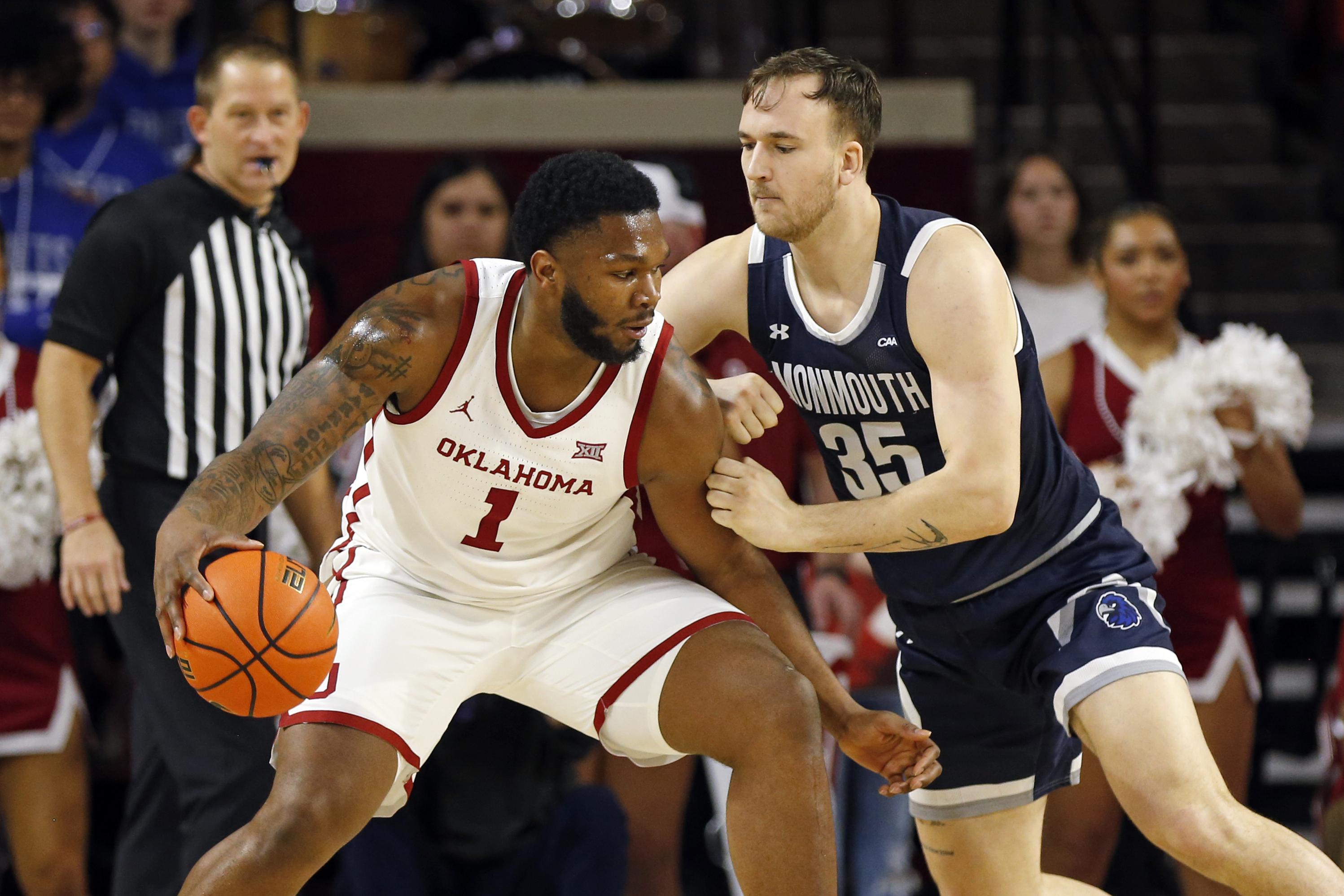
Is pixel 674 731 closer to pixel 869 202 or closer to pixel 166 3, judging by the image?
pixel 869 202

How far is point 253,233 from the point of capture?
13.2ft

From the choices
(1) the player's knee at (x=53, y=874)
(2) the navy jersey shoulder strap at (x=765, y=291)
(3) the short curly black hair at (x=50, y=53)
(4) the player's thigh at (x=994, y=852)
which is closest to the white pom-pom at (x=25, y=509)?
(1) the player's knee at (x=53, y=874)

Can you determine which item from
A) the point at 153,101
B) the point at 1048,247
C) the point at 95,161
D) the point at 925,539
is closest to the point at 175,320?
the point at 95,161

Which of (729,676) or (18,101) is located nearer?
(729,676)

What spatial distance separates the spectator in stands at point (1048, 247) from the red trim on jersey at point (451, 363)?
8.88ft

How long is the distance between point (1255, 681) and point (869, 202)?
2124mm

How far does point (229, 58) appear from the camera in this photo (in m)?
3.99

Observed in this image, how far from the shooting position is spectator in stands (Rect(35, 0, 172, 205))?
5.26 meters

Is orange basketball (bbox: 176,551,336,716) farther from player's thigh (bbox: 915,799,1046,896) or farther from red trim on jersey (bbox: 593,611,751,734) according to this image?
player's thigh (bbox: 915,799,1046,896)

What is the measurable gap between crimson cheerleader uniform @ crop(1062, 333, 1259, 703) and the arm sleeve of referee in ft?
8.60

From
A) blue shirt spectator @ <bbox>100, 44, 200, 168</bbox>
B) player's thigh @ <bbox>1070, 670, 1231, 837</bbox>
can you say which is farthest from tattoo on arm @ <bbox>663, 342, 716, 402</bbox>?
blue shirt spectator @ <bbox>100, 44, 200, 168</bbox>

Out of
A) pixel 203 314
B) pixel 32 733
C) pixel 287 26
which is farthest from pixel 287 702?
pixel 287 26

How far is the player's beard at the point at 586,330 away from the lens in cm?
311

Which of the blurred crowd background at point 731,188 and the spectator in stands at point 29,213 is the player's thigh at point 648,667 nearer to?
the blurred crowd background at point 731,188
